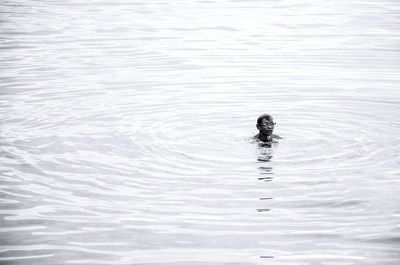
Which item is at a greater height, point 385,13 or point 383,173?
point 385,13

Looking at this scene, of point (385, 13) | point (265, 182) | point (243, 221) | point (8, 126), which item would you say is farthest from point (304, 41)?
point (243, 221)

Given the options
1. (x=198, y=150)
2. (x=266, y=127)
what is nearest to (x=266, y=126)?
(x=266, y=127)

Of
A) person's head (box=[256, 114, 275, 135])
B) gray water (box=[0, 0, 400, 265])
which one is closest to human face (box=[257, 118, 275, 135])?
person's head (box=[256, 114, 275, 135])

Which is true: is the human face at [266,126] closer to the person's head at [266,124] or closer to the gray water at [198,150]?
the person's head at [266,124]

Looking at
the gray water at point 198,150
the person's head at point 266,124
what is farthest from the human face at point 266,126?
the gray water at point 198,150

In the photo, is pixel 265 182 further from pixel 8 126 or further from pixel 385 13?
pixel 385 13

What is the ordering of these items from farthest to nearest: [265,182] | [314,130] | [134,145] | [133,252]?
[314,130]
[134,145]
[265,182]
[133,252]

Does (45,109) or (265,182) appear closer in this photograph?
(265,182)

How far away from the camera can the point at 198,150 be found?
14.4m

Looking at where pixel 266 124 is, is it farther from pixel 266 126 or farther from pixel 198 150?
pixel 198 150

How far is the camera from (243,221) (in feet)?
36.2

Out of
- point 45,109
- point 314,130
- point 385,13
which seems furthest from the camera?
point 385,13

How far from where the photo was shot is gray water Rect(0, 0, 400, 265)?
10.4m

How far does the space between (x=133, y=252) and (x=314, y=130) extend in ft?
22.7
